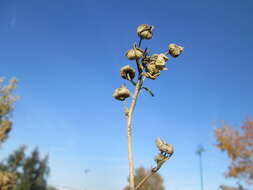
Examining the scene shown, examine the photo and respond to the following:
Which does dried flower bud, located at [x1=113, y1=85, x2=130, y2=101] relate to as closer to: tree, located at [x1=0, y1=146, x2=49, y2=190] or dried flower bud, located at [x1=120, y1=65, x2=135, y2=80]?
dried flower bud, located at [x1=120, y1=65, x2=135, y2=80]

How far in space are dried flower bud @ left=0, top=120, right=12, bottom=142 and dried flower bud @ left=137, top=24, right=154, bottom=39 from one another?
21.1m

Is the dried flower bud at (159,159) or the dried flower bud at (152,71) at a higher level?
the dried flower bud at (152,71)

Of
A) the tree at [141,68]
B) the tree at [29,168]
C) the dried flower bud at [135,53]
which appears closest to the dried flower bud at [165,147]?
the tree at [141,68]

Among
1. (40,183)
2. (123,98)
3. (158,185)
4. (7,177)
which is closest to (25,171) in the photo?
(40,183)

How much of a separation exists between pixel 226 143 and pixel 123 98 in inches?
1237

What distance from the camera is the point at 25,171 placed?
3569 cm

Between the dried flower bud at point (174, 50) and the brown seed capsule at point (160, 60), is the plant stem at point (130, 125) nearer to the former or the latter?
the brown seed capsule at point (160, 60)

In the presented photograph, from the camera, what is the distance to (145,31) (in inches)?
83.6

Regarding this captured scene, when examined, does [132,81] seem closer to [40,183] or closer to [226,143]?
[226,143]

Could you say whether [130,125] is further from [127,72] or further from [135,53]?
[135,53]

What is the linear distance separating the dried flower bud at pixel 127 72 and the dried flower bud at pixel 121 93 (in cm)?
12

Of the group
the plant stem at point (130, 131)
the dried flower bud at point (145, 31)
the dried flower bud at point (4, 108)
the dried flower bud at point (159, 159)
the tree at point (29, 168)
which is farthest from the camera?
the tree at point (29, 168)

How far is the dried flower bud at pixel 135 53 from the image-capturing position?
203cm

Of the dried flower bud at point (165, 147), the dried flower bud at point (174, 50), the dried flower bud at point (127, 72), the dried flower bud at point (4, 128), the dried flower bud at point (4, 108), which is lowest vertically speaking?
the dried flower bud at point (165, 147)
